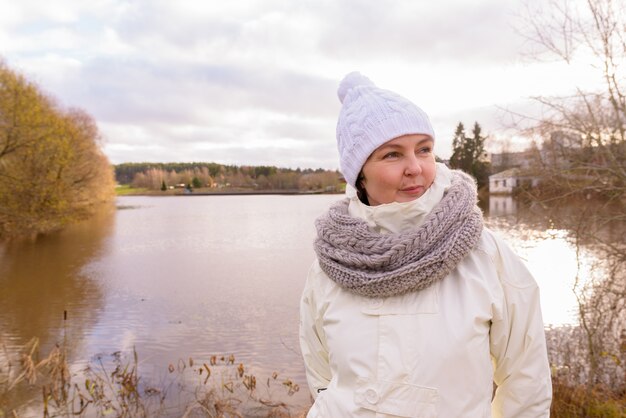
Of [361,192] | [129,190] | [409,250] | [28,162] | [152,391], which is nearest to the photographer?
[409,250]

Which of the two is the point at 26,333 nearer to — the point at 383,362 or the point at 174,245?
the point at 383,362

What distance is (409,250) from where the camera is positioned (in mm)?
1482

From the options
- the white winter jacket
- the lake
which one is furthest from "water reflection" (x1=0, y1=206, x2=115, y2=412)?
the white winter jacket

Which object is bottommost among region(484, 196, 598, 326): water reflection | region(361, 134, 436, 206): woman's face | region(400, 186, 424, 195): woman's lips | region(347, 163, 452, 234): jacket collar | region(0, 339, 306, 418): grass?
region(0, 339, 306, 418): grass

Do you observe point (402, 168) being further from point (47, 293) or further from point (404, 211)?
point (47, 293)

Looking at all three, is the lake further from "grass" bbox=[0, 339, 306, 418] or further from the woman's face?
the woman's face

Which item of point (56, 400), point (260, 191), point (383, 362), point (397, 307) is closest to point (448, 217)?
point (397, 307)

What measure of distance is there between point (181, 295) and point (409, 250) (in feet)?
37.8

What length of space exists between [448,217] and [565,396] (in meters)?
4.29

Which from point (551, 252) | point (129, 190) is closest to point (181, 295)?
point (551, 252)

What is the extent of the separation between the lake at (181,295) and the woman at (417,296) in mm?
4904

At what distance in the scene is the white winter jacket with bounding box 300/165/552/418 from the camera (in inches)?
54.4

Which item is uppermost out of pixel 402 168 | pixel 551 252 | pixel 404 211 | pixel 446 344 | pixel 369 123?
pixel 369 123

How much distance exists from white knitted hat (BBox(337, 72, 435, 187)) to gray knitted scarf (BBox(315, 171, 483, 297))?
0.66ft
